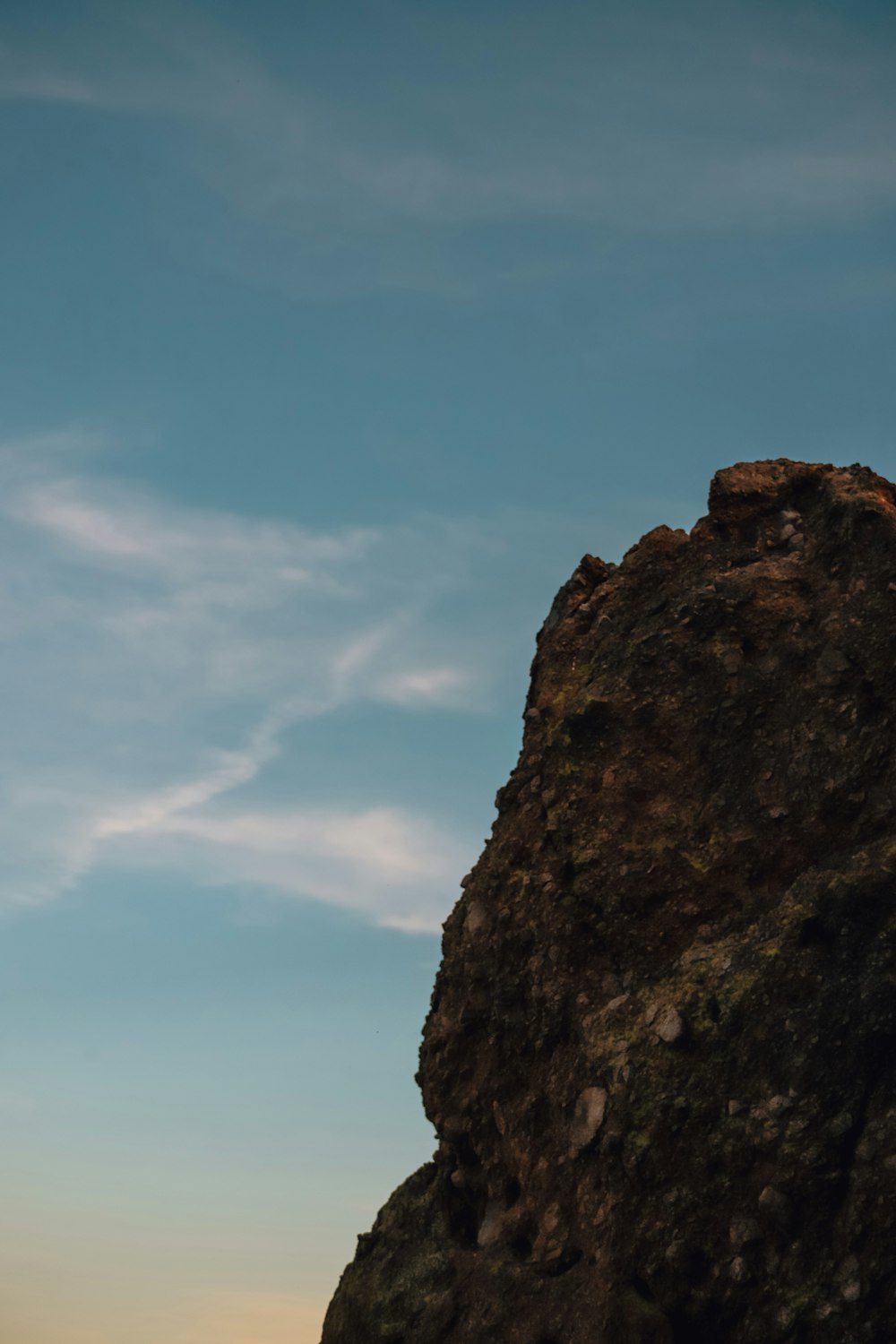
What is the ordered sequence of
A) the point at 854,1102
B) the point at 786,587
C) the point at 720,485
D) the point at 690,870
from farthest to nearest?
the point at 720,485, the point at 786,587, the point at 690,870, the point at 854,1102

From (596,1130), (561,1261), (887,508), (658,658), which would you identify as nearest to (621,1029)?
(596,1130)

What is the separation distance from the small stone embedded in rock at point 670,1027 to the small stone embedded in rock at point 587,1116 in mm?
884

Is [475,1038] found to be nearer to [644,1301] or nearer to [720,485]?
[644,1301]

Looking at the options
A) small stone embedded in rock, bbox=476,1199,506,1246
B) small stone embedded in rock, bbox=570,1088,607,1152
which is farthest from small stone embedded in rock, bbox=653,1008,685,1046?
small stone embedded in rock, bbox=476,1199,506,1246

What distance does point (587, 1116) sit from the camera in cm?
1326

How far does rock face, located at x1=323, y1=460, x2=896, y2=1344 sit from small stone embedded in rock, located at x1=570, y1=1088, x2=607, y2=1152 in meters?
0.03

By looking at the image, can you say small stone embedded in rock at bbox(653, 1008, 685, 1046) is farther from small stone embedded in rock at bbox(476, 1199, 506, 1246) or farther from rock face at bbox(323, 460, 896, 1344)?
small stone embedded in rock at bbox(476, 1199, 506, 1246)

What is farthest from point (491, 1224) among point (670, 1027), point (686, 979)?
point (686, 979)

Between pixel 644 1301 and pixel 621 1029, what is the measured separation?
8.26 feet

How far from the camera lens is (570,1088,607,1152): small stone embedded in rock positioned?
516 inches

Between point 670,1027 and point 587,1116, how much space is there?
1.35 m

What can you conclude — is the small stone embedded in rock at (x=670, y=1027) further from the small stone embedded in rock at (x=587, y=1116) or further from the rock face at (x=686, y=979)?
the small stone embedded in rock at (x=587, y=1116)

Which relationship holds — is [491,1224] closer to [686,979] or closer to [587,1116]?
[587,1116]

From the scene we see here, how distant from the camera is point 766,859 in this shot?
1368 cm
